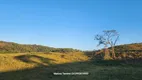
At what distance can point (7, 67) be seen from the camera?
28.5 m

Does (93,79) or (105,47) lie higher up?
(105,47)

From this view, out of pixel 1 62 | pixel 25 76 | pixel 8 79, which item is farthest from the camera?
pixel 1 62

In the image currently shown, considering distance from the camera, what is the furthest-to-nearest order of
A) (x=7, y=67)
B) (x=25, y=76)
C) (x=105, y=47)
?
(x=105, y=47) < (x=7, y=67) < (x=25, y=76)

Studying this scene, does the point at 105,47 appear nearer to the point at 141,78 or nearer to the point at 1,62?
the point at 1,62

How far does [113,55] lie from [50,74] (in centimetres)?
3492

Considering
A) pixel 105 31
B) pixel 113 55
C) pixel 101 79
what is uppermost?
pixel 105 31

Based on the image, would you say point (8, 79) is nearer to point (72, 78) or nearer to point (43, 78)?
point (43, 78)

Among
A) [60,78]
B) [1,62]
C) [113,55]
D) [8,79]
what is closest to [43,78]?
[60,78]

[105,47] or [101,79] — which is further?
[105,47]

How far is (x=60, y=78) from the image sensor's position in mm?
20391

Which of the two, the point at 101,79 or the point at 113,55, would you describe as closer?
the point at 101,79

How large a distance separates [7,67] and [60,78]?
1111 cm

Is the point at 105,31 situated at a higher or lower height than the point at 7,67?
higher

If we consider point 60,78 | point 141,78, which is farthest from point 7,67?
point 141,78
